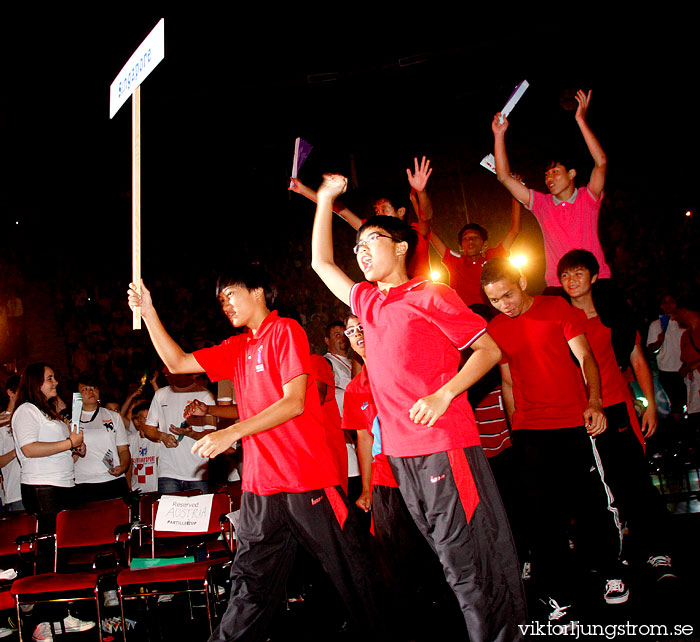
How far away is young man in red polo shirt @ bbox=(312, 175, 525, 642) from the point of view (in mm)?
2393

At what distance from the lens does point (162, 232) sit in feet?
42.8

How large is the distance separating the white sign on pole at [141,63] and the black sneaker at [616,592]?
12.6 feet

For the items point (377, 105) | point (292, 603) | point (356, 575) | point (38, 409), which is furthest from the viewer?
point (377, 105)

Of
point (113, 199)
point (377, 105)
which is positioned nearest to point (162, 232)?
point (113, 199)

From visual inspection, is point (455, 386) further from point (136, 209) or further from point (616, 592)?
point (616, 592)

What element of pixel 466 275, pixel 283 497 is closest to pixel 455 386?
pixel 283 497

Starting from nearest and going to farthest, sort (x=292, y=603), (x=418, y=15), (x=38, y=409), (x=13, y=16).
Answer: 1. (x=292, y=603)
2. (x=38, y=409)
3. (x=13, y=16)
4. (x=418, y=15)

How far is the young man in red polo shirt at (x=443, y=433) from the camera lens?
239 cm

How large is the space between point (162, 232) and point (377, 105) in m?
5.08

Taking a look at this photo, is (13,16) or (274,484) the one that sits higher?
(13,16)

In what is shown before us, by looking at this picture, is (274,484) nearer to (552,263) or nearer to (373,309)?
(373,309)

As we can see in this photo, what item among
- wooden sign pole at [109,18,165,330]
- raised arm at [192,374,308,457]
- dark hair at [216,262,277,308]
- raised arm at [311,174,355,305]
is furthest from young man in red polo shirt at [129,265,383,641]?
raised arm at [311,174,355,305]

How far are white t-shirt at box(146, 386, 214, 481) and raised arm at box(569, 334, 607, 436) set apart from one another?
3361 mm

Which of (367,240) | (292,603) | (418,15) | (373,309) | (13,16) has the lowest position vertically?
(292,603)
